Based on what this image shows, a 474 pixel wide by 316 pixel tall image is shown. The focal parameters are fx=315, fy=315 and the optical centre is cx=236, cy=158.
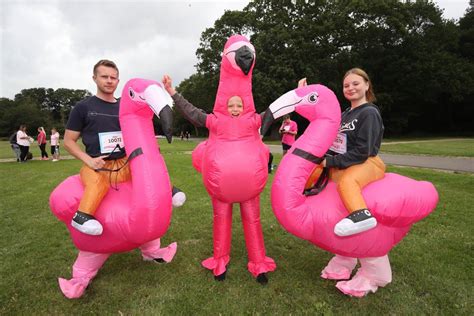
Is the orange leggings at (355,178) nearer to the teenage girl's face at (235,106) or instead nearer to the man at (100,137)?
the teenage girl's face at (235,106)

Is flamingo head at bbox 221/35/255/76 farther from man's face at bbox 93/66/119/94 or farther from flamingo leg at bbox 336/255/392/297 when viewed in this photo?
flamingo leg at bbox 336/255/392/297

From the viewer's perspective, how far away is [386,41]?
29906 mm

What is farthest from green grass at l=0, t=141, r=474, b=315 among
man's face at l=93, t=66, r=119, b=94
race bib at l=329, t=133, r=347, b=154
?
man's face at l=93, t=66, r=119, b=94

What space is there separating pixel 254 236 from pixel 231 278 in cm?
56

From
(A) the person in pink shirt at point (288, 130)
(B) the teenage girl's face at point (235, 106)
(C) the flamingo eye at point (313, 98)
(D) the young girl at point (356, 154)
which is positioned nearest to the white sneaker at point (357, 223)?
(D) the young girl at point (356, 154)

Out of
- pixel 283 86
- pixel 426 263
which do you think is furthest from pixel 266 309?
pixel 283 86

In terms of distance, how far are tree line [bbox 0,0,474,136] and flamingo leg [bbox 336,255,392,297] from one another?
21.8m

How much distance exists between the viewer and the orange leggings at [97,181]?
3006 mm

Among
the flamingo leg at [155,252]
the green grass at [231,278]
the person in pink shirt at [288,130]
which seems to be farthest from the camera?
the person in pink shirt at [288,130]

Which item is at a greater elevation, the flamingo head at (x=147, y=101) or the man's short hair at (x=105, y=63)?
the man's short hair at (x=105, y=63)

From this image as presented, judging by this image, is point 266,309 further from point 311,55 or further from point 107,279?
point 311,55

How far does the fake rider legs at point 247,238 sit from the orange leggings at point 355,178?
0.86 m

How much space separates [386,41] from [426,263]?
31084 mm

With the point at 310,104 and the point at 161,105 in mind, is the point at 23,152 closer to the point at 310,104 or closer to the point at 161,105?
the point at 161,105
